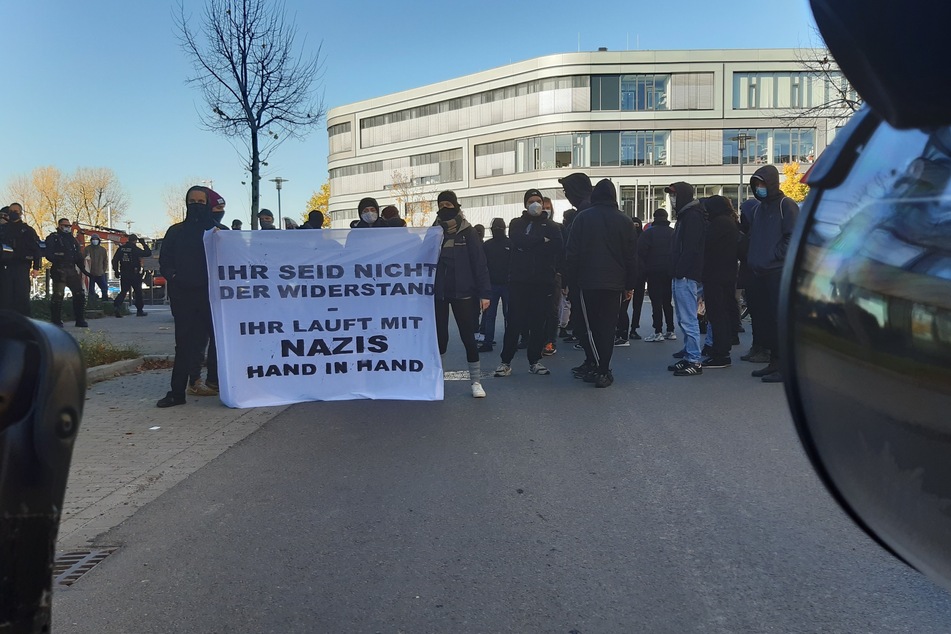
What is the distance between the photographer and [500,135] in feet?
216

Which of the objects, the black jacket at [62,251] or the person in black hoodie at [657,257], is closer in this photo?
the person in black hoodie at [657,257]

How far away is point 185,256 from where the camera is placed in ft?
24.7

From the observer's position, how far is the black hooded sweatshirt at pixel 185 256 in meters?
7.52

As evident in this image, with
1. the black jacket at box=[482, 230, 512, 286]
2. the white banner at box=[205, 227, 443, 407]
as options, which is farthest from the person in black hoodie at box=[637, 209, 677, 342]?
the white banner at box=[205, 227, 443, 407]

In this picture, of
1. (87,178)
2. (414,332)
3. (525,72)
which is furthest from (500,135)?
(414,332)

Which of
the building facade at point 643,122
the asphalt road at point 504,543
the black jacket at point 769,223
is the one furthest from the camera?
the building facade at point 643,122

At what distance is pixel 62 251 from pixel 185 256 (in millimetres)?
8352

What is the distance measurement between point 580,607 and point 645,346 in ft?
30.2

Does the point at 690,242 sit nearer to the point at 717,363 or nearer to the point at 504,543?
the point at 717,363

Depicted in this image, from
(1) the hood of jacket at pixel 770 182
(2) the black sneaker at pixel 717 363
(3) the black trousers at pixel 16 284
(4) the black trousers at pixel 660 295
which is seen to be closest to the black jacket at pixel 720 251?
(2) the black sneaker at pixel 717 363

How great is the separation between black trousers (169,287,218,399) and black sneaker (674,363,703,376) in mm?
4962

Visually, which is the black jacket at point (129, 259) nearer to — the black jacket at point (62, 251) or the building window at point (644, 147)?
the black jacket at point (62, 251)

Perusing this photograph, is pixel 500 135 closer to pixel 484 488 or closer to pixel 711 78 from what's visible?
pixel 711 78

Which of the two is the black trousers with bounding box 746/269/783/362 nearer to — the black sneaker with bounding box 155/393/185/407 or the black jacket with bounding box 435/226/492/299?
the black jacket with bounding box 435/226/492/299
